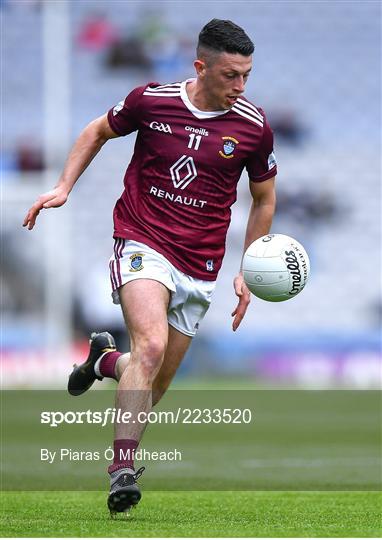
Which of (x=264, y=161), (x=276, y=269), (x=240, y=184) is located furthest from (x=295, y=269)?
(x=240, y=184)

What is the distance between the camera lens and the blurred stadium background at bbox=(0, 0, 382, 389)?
20.6 m

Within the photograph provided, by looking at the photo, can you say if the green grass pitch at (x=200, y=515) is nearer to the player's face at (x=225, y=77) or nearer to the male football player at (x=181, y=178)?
the male football player at (x=181, y=178)

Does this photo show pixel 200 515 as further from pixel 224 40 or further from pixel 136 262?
pixel 224 40

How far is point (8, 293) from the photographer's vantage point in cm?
2252

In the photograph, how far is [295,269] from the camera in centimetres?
631

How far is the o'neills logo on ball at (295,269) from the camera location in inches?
248

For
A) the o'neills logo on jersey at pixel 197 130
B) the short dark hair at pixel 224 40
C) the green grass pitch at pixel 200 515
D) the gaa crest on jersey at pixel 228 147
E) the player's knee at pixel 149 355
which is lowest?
the green grass pitch at pixel 200 515

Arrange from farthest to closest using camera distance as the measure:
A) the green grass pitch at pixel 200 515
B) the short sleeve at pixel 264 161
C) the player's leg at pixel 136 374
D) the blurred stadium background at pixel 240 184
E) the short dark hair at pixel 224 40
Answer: the blurred stadium background at pixel 240 184
the short sleeve at pixel 264 161
the short dark hair at pixel 224 40
the player's leg at pixel 136 374
the green grass pitch at pixel 200 515

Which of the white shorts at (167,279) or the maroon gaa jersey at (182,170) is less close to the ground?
the maroon gaa jersey at (182,170)

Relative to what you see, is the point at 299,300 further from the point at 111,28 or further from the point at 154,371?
the point at 154,371

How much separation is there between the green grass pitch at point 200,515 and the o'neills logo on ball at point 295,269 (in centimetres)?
116

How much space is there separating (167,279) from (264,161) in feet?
2.98

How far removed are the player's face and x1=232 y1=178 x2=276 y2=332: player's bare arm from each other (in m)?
0.55

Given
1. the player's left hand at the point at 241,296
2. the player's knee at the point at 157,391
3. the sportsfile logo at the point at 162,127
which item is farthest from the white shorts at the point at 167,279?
the sportsfile logo at the point at 162,127
